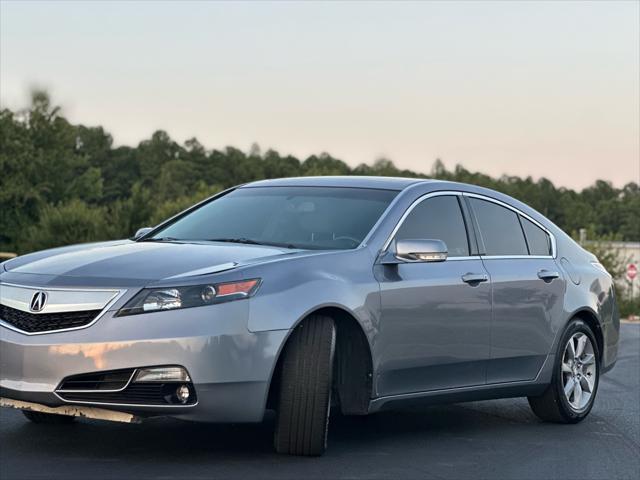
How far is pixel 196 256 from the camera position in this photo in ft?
23.2

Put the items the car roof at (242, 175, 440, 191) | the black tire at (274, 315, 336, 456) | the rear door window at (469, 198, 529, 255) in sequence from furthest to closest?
the rear door window at (469, 198, 529, 255) < the car roof at (242, 175, 440, 191) < the black tire at (274, 315, 336, 456)

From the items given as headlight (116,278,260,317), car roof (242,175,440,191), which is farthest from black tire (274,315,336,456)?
car roof (242,175,440,191)

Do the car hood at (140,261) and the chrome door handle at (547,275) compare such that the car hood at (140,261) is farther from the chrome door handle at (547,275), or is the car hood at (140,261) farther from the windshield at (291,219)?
the chrome door handle at (547,275)

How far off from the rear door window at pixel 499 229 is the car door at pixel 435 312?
20 cm

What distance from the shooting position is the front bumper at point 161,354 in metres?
6.43

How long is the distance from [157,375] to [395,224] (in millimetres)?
2097

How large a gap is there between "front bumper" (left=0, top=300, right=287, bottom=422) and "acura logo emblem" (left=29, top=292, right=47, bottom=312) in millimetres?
159

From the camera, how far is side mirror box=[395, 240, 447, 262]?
25.1 ft

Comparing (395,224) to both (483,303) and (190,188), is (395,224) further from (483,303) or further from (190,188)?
(190,188)

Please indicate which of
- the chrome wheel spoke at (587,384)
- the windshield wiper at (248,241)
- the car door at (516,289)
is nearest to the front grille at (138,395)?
the windshield wiper at (248,241)

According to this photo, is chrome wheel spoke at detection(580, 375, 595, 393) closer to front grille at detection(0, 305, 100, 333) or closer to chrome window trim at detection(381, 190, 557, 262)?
chrome window trim at detection(381, 190, 557, 262)

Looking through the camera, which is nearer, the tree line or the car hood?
the car hood

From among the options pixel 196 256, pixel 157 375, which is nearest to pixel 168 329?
pixel 157 375

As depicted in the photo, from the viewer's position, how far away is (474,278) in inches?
327
